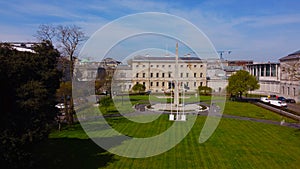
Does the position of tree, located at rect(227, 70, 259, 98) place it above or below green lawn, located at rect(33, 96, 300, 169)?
above

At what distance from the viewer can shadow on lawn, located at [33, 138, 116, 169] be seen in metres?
13.6

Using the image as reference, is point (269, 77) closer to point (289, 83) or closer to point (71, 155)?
point (289, 83)

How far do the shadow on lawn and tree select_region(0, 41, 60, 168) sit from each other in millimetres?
1694

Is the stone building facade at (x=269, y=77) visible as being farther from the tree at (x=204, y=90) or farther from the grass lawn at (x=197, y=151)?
the grass lawn at (x=197, y=151)

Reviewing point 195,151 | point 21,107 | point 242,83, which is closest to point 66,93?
point 195,151

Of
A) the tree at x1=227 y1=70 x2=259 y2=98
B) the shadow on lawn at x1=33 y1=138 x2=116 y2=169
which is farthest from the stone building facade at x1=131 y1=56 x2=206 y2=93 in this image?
the shadow on lawn at x1=33 y1=138 x2=116 y2=169

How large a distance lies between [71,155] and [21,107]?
502cm

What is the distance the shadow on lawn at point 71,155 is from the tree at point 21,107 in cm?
169

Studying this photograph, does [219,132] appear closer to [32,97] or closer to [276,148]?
[276,148]

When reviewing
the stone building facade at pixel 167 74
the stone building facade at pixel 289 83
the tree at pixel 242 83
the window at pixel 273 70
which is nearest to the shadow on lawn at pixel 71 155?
the tree at pixel 242 83

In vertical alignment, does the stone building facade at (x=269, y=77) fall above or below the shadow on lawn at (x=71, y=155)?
above

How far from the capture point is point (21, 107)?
11.3m

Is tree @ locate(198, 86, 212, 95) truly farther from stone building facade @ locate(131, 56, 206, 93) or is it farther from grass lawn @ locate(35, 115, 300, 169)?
grass lawn @ locate(35, 115, 300, 169)

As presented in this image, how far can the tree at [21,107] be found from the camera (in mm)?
10383
